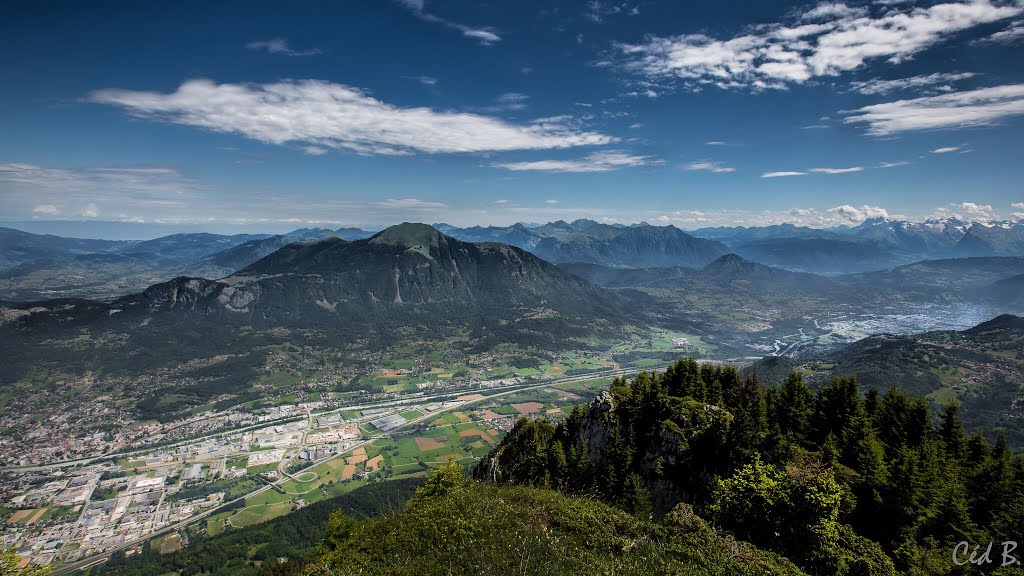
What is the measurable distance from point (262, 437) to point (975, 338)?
11107 inches

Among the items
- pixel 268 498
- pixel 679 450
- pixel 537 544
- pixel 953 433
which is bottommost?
pixel 268 498

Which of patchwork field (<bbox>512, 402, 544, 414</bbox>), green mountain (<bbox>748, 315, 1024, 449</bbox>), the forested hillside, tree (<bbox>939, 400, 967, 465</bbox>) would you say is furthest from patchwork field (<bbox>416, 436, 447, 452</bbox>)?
tree (<bbox>939, 400, 967, 465</bbox>)

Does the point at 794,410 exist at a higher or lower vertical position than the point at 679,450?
higher

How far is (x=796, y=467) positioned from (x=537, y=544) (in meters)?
18.2

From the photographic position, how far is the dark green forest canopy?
65.4 ft

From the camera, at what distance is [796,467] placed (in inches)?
980

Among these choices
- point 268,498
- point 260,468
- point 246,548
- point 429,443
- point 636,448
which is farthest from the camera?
point 429,443

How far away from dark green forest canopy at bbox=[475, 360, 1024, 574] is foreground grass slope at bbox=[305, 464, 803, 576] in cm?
451

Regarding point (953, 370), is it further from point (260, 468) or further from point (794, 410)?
point (260, 468)

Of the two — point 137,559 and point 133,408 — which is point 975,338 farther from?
point 133,408

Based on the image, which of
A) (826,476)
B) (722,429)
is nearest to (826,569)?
(826,476)

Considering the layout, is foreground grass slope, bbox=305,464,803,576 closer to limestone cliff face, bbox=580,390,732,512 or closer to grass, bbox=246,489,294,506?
limestone cliff face, bbox=580,390,732,512

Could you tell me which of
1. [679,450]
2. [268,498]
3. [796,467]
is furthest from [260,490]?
[796,467]

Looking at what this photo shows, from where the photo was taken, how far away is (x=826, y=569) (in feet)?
59.3
